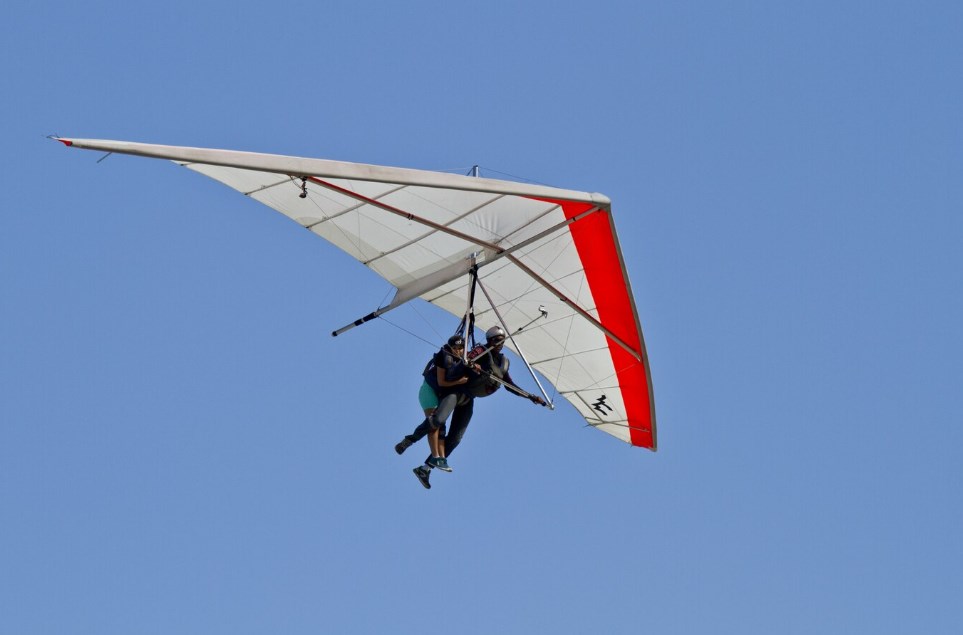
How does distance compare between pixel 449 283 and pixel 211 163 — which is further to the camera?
pixel 449 283

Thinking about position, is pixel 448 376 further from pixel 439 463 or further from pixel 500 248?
pixel 500 248

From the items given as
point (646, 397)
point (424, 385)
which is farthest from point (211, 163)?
point (646, 397)

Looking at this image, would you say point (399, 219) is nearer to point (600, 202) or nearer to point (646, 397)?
point (600, 202)

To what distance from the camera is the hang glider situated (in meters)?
17.2

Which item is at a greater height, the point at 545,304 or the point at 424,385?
the point at 545,304

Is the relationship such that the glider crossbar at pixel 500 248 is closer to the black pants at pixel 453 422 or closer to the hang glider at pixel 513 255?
the hang glider at pixel 513 255

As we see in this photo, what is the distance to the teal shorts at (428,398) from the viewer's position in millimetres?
18031

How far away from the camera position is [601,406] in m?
21.4

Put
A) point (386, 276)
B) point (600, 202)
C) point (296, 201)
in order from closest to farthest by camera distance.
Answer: point (600, 202) < point (296, 201) < point (386, 276)

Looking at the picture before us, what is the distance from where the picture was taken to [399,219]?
60.0 ft

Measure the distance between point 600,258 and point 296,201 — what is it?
350 cm

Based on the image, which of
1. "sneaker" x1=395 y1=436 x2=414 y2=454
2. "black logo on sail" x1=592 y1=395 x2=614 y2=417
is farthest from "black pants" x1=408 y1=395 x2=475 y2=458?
"black logo on sail" x1=592 y1=395 x2=614 y2=417

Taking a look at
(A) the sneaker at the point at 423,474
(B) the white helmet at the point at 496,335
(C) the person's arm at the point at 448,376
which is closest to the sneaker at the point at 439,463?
(A) the sneaker at the point at 423,474

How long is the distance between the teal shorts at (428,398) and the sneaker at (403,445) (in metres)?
0.42
